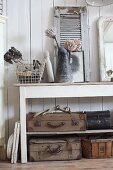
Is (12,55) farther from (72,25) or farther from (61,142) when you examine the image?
(61,142)

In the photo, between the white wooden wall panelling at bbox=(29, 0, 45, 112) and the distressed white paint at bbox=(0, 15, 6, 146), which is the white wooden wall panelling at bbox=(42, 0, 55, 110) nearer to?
the white wooden wall panelling at bbox=(29, 0, 45, 112)

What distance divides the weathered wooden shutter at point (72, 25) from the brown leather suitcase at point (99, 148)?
2.35 ft

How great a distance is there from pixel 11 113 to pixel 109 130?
110 centimetres

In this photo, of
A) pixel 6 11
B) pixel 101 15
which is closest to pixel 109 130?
pixel 101 15

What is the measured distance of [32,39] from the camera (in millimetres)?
3127

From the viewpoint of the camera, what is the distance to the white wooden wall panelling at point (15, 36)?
3107 mm

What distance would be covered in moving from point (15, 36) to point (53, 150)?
133 cm

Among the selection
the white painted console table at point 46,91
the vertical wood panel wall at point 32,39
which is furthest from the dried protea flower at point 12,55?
the white painted console table at point 46,91

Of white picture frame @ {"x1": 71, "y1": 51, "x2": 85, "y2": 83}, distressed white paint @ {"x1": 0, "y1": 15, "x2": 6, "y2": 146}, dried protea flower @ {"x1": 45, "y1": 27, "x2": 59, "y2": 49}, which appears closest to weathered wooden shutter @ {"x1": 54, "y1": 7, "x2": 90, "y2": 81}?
white picture frame @ {"x1": 71, "y1": 51, "x2": 85, "y2": 83}

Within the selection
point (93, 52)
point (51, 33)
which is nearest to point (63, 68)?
point (51, 33)

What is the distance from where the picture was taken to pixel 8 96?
10.2 ft

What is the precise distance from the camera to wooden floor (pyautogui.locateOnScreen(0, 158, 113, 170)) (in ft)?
8.28

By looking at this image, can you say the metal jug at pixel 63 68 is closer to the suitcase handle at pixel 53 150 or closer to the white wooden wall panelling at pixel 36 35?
the white wooden wall panelling at pixel 36 35

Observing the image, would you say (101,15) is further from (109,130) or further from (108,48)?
(109,130)
